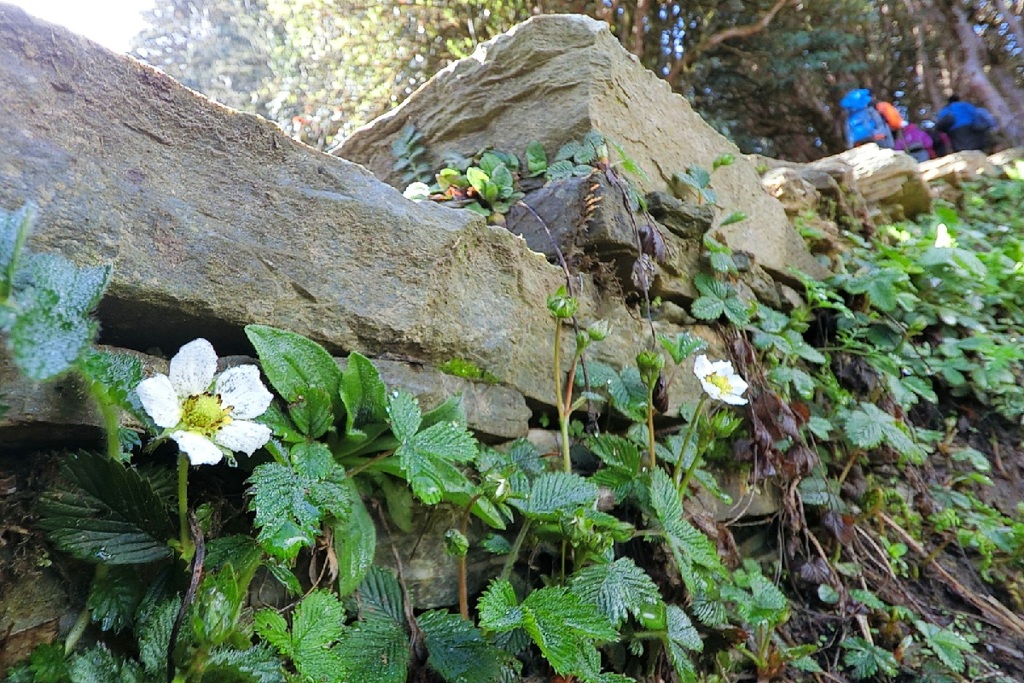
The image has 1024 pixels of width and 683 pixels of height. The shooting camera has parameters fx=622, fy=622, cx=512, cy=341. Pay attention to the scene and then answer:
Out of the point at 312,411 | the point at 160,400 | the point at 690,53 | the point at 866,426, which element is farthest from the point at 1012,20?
the point at 160,400

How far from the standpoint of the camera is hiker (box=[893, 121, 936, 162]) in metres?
5.67

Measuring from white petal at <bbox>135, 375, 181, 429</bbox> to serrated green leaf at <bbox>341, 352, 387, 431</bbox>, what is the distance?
276 mm

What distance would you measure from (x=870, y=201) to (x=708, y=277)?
2361 mm

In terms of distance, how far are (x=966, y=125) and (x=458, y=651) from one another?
23.5 feet

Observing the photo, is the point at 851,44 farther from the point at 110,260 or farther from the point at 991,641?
the point at 110,260

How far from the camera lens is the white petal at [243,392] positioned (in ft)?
2.86

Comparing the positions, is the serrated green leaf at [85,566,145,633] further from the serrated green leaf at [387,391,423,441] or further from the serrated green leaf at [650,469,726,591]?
the serrated green leaf at [650,469,726,591]

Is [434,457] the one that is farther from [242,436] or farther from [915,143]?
[915,143]

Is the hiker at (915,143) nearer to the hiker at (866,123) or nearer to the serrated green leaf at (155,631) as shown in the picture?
the hiker at (866,123)

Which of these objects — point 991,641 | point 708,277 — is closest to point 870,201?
point 708,277

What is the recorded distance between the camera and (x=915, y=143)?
18.8 feet

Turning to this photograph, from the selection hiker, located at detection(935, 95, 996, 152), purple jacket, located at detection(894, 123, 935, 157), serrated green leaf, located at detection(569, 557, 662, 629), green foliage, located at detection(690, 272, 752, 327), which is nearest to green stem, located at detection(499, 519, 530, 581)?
serrated green leaf, located at detection(569, 557, 662, 629)

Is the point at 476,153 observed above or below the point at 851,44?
below

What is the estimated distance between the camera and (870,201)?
378 cm
